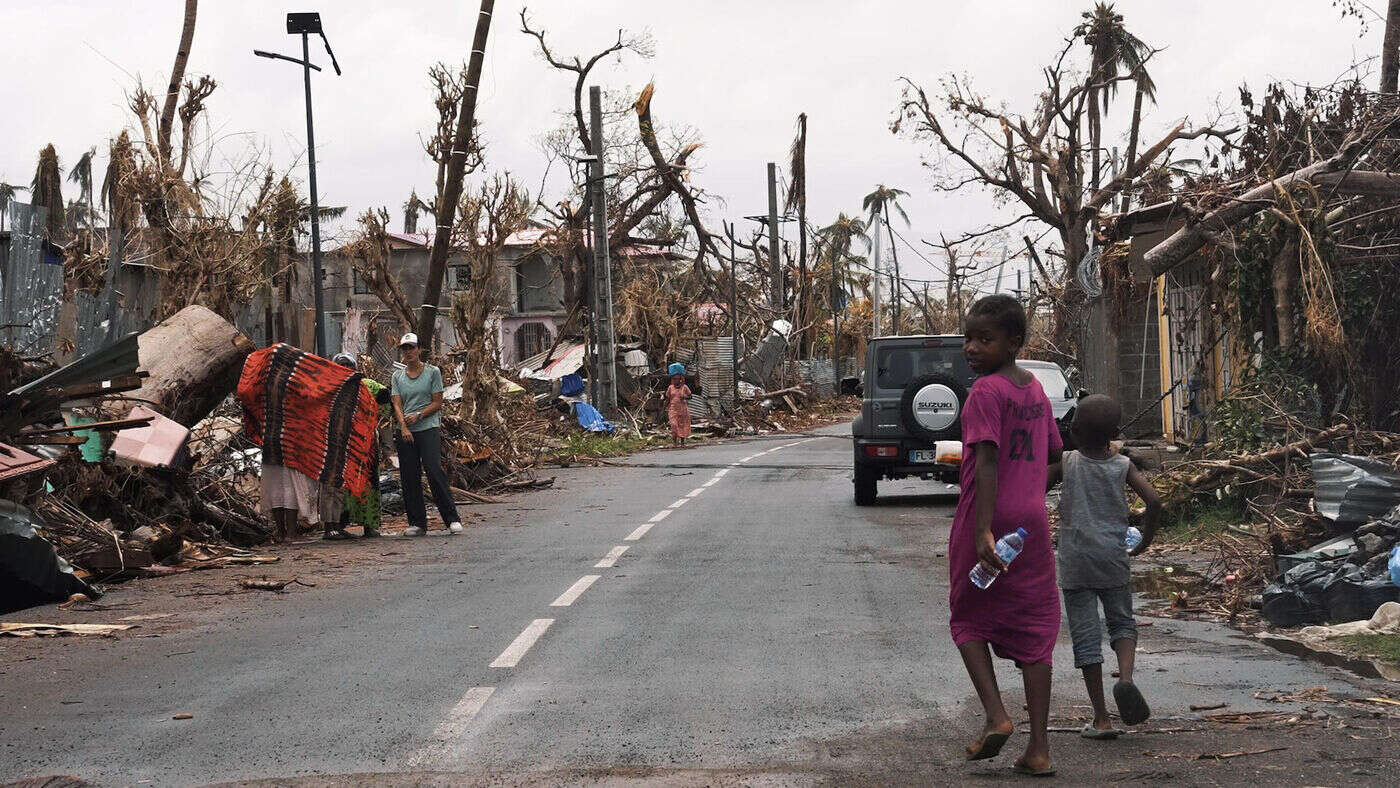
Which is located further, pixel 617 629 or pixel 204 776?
pixel 617 629

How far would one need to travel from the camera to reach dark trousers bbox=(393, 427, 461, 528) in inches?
593

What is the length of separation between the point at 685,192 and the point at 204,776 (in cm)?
4760

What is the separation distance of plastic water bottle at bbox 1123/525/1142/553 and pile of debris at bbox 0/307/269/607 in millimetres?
7078

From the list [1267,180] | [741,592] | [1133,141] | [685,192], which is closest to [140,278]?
[741,592]

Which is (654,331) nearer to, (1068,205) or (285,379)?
(1068,205)

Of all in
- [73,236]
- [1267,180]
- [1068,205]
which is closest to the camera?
[1267,180]

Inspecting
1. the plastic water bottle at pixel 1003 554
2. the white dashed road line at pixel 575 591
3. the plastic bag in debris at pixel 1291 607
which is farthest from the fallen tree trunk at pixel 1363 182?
the plastic water bottle at pixel 1003 554

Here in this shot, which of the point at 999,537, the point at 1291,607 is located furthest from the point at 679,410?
the point at 999,537

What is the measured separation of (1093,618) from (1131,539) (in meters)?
0.41

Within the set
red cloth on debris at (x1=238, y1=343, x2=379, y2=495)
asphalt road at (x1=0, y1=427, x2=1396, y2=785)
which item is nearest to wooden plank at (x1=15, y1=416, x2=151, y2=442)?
asphalt road at (x1=0, y1=427, x2=1396, y2=785)

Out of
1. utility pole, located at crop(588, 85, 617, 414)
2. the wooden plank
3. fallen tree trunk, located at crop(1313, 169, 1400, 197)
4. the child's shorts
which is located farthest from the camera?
utility pole, located at crop(588, 85, 617, 414)

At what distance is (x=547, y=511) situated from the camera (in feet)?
59.7

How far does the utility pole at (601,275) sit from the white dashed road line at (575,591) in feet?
79.7

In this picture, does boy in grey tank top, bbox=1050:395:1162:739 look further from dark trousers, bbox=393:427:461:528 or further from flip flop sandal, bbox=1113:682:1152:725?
dark trousers, bbox=393:427:461:528
